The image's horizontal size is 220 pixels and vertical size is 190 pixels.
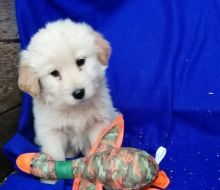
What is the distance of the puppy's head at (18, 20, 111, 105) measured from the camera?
84.9 inches

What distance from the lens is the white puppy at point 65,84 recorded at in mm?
2164

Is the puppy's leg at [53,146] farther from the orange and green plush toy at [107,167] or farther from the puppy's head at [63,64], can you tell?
the puppy's head at [63,64]

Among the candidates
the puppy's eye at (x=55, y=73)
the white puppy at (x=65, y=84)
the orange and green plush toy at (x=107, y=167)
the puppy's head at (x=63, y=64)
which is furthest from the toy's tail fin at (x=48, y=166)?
the puppy's eye at (x=55, y=73)

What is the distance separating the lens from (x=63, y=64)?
2.16m

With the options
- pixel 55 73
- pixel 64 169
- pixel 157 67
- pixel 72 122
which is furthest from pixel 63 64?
pixel 157 67

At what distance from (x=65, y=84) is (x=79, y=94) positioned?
0.08 m

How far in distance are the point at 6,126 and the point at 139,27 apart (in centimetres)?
113

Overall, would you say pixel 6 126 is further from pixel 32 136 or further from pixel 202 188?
pixel 202 188

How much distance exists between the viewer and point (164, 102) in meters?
2.93

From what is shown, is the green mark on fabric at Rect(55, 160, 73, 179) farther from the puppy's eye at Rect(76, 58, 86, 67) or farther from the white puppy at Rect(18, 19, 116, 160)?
the puppy's eye at Rect(76, 58, 86, 67)

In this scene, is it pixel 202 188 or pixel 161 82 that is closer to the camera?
pixel 202 188

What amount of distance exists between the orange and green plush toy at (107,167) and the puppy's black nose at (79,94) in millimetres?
299

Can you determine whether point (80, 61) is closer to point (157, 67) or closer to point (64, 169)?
point (64, 169)

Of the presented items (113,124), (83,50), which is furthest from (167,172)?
(83,50)
